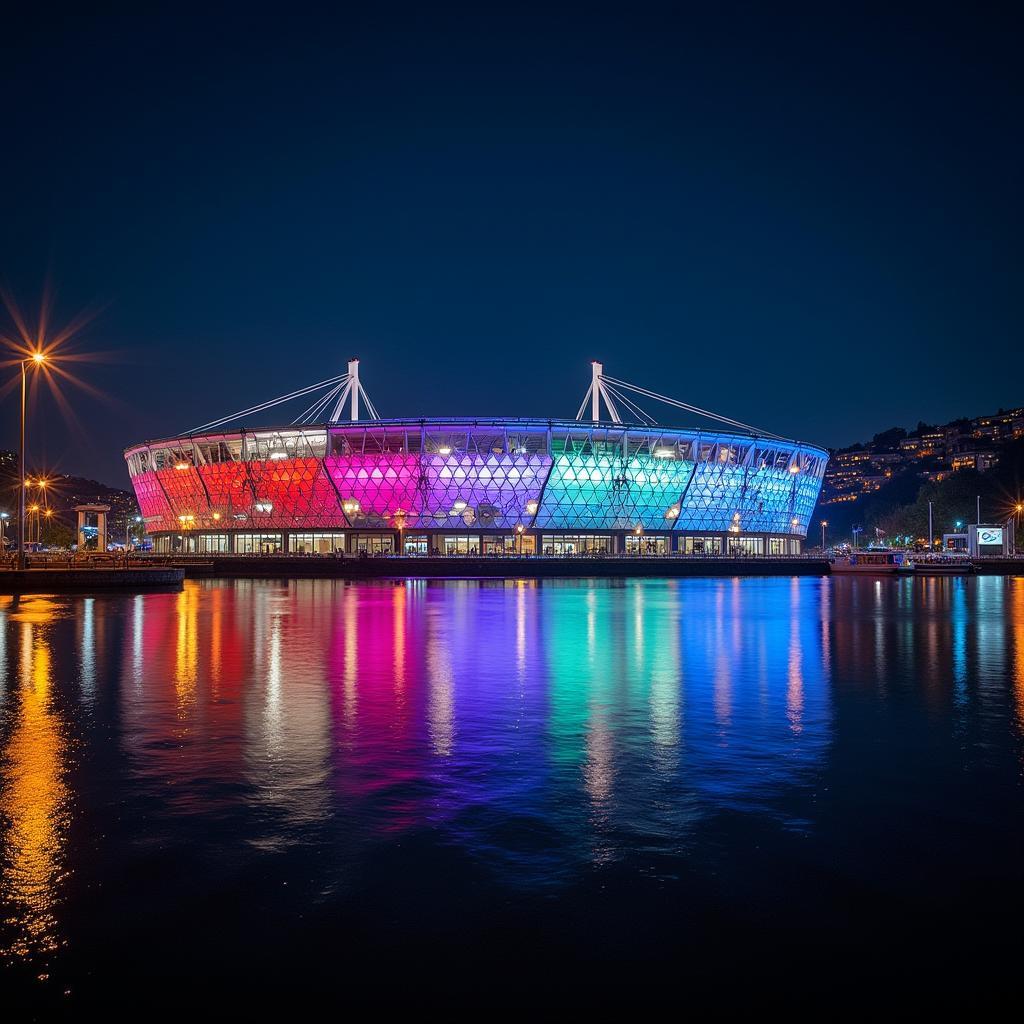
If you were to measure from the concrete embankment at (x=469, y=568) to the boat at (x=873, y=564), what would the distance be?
16.2 ft

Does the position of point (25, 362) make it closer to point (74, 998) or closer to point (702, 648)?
point (702, 648)

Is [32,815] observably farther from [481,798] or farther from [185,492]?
[185,492]

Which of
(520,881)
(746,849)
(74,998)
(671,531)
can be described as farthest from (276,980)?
(671,531)

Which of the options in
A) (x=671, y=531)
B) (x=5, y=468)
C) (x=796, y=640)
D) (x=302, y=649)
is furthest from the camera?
(x=5, y=468)

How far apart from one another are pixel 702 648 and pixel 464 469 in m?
75.6

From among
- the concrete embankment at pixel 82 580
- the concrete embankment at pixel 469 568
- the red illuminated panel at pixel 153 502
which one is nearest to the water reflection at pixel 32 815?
the concrete embankment at pixel 82 580

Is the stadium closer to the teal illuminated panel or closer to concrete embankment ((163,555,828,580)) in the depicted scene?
the teal illuminated panel

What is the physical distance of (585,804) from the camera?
21.6ft

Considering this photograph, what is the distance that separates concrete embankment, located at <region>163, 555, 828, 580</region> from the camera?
63.3 m

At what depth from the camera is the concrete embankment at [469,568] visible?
63.3 meters

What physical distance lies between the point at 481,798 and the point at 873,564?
70.0 m

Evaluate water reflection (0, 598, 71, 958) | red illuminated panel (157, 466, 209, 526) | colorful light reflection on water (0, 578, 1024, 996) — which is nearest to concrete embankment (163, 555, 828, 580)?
red illuminated panel (157, 466, 209, 526)

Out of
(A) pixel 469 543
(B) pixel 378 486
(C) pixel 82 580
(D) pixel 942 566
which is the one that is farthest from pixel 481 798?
(A) pixel 469 543

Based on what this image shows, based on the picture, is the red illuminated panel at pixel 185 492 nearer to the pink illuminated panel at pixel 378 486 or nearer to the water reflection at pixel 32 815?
the pink illuminated panel at pixel 378 486
